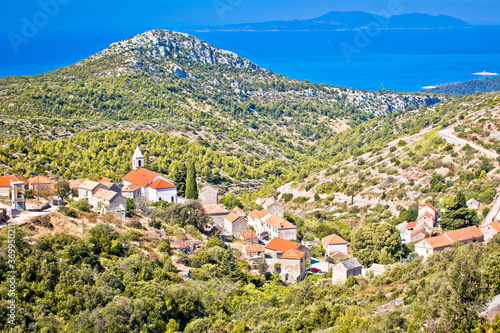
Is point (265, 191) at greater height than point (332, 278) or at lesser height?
greater

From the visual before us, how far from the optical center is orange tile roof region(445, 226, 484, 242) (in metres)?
29.8

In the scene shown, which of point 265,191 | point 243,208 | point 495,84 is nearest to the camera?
point 243,208

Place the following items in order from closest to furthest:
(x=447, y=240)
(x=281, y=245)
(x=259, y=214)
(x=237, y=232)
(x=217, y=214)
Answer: (x=447, y=240), (x=281, y=245), (x=237, y=232), (x=217, y=214), (x=259, y=214)

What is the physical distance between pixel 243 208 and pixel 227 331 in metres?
23.6

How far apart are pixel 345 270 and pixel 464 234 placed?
8.94 metres

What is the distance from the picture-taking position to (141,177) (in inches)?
1558

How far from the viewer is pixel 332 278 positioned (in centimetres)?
2794

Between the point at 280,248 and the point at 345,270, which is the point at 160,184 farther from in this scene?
the point at 345,270

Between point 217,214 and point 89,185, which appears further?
point 217,214

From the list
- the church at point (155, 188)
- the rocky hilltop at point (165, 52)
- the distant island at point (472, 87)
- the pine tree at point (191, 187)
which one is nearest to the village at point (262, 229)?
the church at point (155, 188)

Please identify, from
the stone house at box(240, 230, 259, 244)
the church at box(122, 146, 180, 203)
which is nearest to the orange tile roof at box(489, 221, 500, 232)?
the stone house at box(240, 230, 259, 244)

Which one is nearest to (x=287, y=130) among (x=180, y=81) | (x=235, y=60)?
(x=180, y=81)

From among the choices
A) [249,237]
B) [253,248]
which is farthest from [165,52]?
[253,248]

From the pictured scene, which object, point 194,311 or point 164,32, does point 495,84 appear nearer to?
point 164,32
